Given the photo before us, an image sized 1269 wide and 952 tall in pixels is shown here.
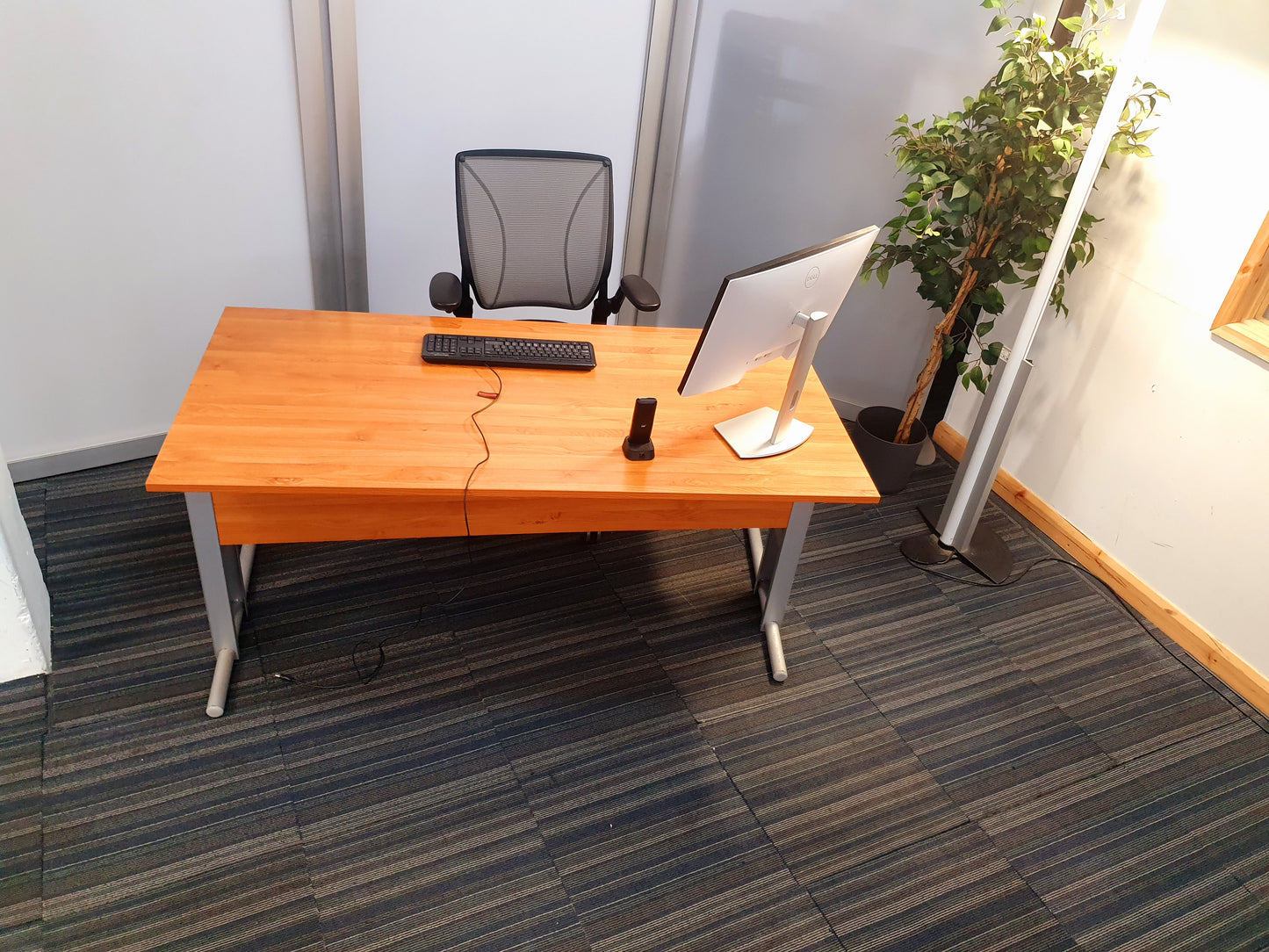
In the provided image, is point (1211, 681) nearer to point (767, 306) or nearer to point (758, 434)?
point (758, 434)

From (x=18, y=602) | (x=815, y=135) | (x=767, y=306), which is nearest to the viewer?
(x=767, y=306)

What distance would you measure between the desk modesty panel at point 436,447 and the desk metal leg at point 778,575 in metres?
0.06

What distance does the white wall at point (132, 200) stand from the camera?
2674 mm

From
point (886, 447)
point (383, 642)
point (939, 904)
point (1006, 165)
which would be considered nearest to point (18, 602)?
point (383, 642)

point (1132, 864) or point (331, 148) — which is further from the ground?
point (331, 148)

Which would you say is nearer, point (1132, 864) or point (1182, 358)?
point (1132, 864)

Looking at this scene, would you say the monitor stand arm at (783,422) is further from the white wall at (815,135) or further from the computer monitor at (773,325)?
the white wall at (815,135)

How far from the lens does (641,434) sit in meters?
2.27

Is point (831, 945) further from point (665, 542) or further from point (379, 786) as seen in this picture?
point (665, 542)

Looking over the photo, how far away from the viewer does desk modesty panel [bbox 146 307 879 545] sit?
84.0 inches

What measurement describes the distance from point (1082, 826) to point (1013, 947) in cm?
46

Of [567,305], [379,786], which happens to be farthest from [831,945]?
[567,305]

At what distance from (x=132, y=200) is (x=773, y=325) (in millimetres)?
2089

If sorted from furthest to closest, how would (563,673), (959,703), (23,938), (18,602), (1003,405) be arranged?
(1003,405), (959,703), (563,673), (18,602), (23,938)
